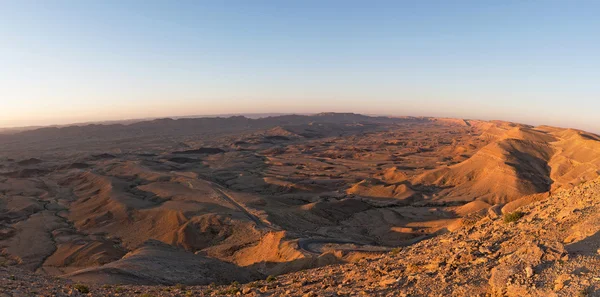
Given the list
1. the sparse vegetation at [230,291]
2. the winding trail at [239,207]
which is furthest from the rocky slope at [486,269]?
the winding trail at [239,207]

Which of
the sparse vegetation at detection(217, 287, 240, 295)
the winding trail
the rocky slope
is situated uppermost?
the rocky slope

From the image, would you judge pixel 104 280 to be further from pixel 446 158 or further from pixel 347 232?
pixel 446 158

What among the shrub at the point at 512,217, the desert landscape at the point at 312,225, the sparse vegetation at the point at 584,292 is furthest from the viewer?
the shrub at the point at 512,217

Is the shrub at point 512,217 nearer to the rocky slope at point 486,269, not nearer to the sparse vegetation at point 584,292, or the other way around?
the rocky slope at point 486,269

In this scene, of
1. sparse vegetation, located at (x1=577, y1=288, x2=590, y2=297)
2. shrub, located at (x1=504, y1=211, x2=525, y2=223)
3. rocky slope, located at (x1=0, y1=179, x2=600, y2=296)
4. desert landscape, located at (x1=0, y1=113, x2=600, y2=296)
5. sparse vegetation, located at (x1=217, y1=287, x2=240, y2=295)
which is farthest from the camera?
shrub, located at (x1=504, y1=211, x2=525, y2=223)

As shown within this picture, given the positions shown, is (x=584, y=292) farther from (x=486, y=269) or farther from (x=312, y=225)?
(x=312, y=225)

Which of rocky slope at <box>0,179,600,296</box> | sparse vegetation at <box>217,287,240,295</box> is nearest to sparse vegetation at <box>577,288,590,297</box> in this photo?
rocky slope at <box>0,179,600,296</box>

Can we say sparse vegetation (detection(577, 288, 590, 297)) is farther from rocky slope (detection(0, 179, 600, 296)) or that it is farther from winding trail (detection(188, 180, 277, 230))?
winding trail (detection(188, 180, 277, 230))

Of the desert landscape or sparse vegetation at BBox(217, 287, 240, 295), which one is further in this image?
sparse vegetation at BBox(217, 287, 240, 295)
